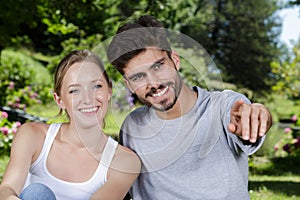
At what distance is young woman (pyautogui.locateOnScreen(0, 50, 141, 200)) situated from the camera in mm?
1812

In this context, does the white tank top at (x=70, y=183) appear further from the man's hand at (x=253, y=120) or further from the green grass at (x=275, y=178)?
the green grass at (x=275, y=178)

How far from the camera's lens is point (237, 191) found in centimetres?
175

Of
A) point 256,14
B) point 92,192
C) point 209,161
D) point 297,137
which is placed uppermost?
point 209,161

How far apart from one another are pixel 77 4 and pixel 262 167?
2928mm

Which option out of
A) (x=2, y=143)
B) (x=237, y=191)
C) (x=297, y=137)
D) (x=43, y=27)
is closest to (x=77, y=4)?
(x=2, y=143)

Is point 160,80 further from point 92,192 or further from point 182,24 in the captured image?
point 182,24

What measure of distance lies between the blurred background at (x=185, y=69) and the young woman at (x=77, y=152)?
80 millimetres

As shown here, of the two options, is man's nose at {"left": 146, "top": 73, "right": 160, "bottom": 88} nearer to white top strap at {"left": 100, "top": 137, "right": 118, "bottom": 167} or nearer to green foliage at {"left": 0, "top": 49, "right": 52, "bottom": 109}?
white top strap at {"left": 100, "top": 137, "right": 118, "bottom": 167}

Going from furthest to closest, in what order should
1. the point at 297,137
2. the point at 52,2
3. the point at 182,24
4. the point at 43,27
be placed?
the point at 182,24
the point at 43,27
the point at 297,137
the point at 52,2

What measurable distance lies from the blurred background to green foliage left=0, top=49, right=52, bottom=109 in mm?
15

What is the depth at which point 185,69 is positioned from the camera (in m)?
1.87

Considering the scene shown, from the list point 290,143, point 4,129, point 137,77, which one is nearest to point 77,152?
point 137,77

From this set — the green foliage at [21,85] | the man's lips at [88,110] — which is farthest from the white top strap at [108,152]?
the green foliage at [21,85]

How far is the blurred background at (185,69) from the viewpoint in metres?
4.59
